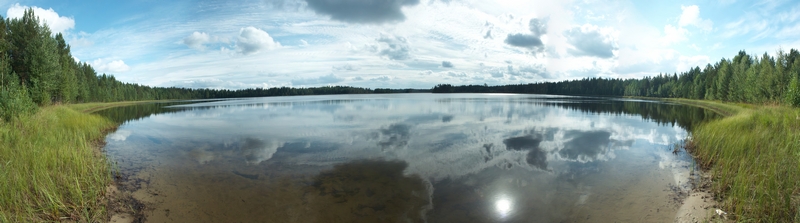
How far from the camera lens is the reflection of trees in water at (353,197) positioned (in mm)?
7184

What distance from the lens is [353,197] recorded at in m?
8.25

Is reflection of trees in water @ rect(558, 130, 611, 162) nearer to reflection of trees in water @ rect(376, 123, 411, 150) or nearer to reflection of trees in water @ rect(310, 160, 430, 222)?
reflection of trees in water @ rect(376, 123, 411, 150)

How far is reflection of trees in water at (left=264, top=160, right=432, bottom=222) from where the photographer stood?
718cm

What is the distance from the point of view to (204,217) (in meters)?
7.25

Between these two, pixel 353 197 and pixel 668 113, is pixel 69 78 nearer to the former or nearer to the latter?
pixel 353 197

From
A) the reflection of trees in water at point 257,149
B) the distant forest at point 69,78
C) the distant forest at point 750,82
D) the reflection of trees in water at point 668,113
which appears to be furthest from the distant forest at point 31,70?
the distant forest at point 750,82

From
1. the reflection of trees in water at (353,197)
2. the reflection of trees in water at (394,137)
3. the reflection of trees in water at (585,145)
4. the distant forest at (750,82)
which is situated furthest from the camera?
the distant forest at (750,82)

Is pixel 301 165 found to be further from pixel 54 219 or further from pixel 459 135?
pixel 459 135

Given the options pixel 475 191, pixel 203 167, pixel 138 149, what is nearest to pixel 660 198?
pixel 475 191

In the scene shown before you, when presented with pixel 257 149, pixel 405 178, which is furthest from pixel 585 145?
pixel 257 149

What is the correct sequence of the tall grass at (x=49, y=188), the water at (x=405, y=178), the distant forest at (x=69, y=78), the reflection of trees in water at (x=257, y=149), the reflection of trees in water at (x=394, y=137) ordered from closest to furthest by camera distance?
the tall grass at (x=49, y=188), the water at (x=405, y=178), the reflection of trees in water at (x=257, y=149), the reflection of trees in water at (x=394, y=137), the distant forest at (x=69, y=78)

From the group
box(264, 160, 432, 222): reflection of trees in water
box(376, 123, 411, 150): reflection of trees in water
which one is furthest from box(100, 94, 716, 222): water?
box(376, 123, 411, 150): reflection of trees in water

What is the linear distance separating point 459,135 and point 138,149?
15859 millimetres

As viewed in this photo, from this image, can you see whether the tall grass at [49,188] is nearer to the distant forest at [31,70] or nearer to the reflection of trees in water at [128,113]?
the distant forest at [31,70]
